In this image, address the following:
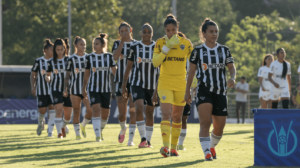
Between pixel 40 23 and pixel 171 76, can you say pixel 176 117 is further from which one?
pixel 40 23

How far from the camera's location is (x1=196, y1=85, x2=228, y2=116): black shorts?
23.7ft

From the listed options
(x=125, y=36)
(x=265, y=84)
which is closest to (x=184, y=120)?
(x=125, y=36)

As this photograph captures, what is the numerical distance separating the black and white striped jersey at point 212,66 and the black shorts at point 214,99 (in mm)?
61

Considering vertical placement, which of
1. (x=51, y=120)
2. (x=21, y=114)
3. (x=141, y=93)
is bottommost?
(x=21, y=114)

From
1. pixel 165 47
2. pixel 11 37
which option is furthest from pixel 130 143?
pixel 11 37

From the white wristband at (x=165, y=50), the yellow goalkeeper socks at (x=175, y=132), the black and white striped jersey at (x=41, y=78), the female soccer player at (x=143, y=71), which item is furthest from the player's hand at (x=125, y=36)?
the black and white striped jersey at (x=41, y=78)

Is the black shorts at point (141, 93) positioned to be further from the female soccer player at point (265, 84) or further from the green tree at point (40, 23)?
the green tree at point (40, 23)

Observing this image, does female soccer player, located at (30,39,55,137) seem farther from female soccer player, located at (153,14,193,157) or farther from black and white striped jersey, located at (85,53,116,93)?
female soccer player, located at (153,14,193,157)

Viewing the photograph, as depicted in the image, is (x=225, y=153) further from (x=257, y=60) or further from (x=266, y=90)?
(x=257, y=60)

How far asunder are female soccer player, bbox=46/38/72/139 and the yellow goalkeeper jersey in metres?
5.12

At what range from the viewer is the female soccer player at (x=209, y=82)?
7.18 meters

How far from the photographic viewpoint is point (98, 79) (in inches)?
432

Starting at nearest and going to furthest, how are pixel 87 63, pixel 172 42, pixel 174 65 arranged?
pixel 172 42
pixel 174 65
pixel 87 63

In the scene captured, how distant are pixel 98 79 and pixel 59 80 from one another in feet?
6.48
